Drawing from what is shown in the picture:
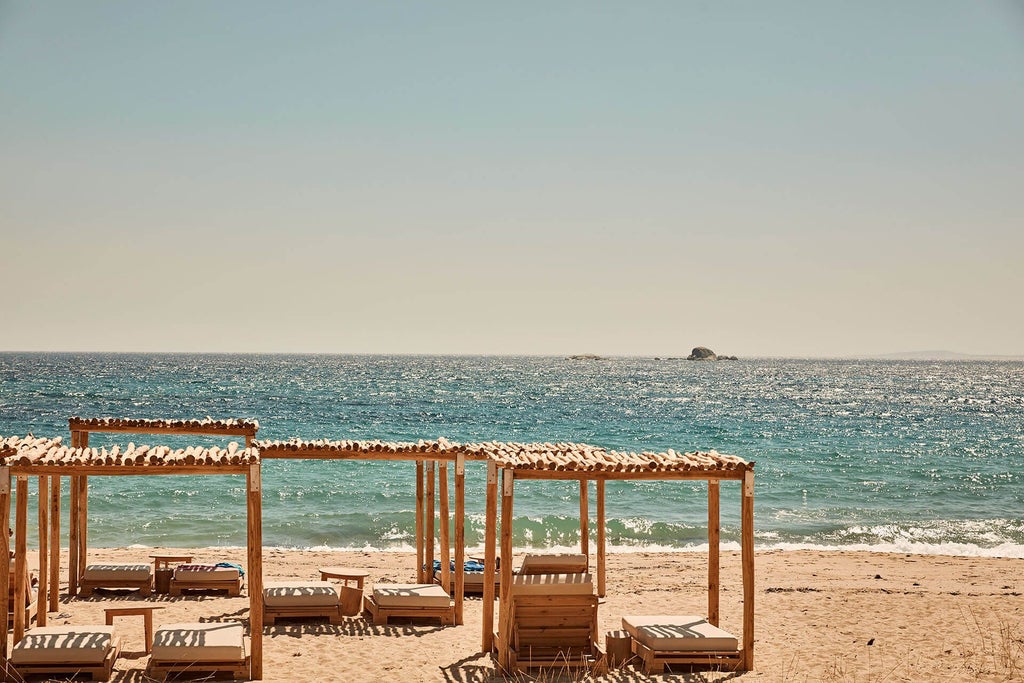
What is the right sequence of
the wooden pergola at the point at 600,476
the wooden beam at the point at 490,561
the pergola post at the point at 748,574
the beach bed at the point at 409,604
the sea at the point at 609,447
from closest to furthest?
1. the wooden pergola at the point at 600,476
2. the pergola post at the point at 748,574
3. the wooden beam at the point at 490,561
4. the beach bed at the point at 409,604
5. the sea at the point at 609,447

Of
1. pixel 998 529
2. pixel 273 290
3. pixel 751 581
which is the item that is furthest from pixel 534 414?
pixel 751 581

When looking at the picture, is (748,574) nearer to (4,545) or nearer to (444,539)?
(444,539)

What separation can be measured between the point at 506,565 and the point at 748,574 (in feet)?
8.73

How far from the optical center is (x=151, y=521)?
23188 millimetres

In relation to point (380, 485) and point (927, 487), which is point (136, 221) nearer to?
point (380, 485)

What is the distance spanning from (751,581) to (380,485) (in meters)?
19.0

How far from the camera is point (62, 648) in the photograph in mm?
9281

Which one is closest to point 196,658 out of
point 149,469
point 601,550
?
point 149,469

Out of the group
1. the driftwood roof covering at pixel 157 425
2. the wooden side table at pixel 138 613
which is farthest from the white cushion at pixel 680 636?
the driftwood roof covering at pixel 157 425

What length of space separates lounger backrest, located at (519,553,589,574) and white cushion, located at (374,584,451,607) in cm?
165

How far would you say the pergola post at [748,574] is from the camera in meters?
10.2

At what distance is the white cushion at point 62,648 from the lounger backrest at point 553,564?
432cm

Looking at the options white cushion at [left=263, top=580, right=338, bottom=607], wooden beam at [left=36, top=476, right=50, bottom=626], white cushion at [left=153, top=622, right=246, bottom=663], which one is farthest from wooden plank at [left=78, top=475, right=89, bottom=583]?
white cushion at [left=153, top=622, right=246, bottom=663]

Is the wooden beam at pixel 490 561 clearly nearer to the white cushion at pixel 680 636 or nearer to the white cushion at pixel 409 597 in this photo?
the white cushion at pixel 409 597
